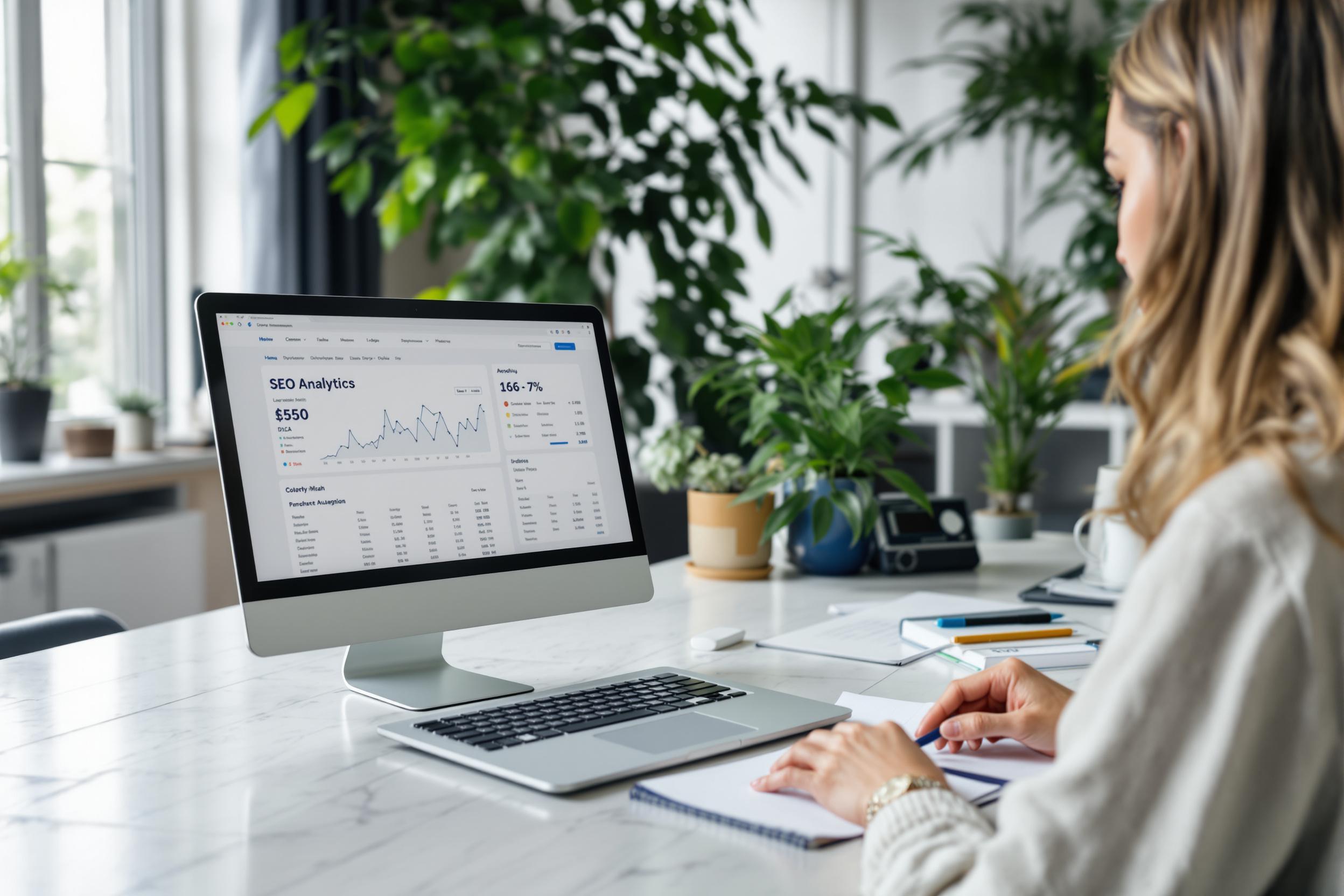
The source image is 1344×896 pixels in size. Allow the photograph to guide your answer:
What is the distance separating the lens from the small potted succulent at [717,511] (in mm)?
1709

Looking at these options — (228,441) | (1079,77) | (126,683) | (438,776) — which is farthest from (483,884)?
(1079,77)

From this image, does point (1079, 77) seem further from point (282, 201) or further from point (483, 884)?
point (483, 884)

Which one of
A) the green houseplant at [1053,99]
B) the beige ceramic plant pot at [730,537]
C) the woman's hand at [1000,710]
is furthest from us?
the green houseplant at [1053,99]

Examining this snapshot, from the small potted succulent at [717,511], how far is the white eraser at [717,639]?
326mm

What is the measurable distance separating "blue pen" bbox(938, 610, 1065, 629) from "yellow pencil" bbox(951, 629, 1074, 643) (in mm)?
41

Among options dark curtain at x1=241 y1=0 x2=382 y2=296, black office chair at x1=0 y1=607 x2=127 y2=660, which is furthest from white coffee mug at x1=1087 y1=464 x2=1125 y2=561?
dark curtain at x1=241 y1=0 x2=382 y2=296

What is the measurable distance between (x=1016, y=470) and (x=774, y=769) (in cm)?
141

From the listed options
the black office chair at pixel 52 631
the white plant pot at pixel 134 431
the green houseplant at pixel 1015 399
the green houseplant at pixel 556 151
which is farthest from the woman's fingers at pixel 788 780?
the white plant pot at pixel 134 431

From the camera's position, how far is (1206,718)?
59 centimetres

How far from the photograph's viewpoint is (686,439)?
1.79 metres

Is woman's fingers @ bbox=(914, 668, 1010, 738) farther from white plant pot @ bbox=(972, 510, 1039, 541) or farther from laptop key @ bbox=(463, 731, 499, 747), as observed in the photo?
white plant pot @ bbox=(972, 510, 1039, 541)

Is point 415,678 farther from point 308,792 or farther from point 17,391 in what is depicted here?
point 17,391

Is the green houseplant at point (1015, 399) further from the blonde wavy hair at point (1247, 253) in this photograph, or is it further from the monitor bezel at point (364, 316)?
the blonde wavy hair at point (1247, 253)

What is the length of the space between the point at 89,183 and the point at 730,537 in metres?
2.13
